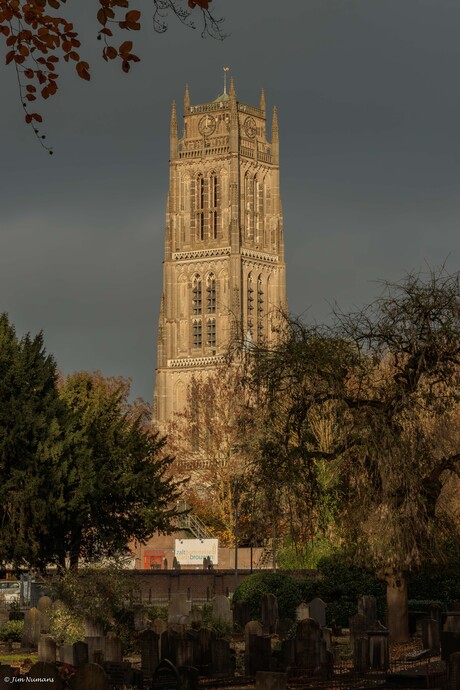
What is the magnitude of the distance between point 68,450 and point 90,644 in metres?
22.1

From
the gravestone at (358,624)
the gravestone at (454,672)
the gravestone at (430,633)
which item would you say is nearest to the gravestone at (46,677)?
the gravestone at (454,672)

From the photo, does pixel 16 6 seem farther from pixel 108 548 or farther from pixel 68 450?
pixel 108 548

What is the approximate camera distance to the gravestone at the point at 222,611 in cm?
3306

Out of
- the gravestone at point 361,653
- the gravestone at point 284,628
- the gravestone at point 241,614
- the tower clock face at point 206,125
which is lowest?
the gravestone at point 361,653

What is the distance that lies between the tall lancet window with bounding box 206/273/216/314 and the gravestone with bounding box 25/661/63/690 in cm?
11823

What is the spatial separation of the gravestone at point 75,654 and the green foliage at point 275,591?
14.4 meters

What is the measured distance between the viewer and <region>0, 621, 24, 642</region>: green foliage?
32281 millimetres

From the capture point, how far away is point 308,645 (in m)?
23.1

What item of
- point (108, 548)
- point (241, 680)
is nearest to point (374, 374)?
point (241, 680)

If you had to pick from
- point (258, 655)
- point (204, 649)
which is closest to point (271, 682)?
point (258, 655)

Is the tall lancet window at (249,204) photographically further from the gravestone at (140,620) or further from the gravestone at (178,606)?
the gravestone at (140,620)

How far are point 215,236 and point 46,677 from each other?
123 metres

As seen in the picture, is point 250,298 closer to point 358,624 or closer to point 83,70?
point 358,624

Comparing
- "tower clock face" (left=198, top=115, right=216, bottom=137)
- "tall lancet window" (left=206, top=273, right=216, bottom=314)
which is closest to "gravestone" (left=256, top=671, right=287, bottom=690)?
"tall lancet window" (left=206, top=273, right=216, bottom=314)
